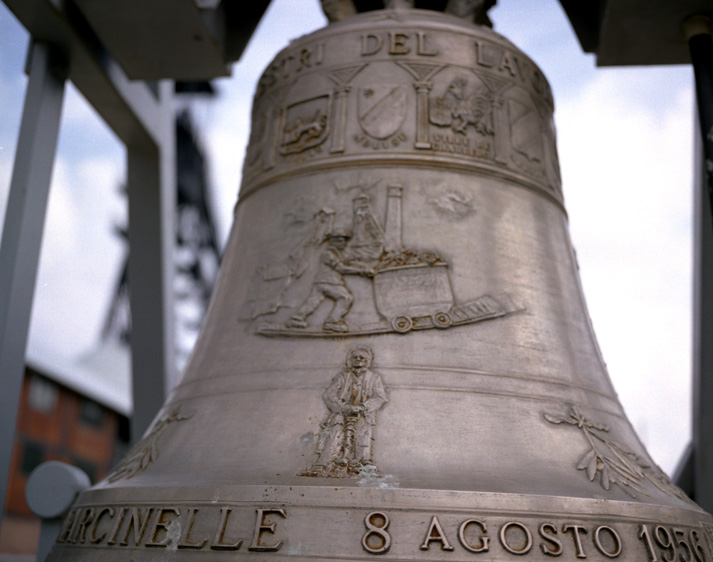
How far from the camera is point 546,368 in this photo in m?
3.38

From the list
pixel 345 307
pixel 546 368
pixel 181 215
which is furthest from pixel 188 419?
pixel 181 215

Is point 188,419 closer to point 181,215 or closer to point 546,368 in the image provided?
point 546,368

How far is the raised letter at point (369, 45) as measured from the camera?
4090 millimetres

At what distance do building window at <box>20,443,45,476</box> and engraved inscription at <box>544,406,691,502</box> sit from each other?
17447mm

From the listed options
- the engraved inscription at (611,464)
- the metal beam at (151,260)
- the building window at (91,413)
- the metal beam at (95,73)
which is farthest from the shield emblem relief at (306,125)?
the building window at (91,413)

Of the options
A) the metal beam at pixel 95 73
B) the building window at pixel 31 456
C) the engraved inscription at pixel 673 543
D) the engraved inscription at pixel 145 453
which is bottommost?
the engraved inscription at pixel 673 543

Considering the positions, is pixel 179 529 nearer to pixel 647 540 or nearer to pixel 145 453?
pixel 145 453

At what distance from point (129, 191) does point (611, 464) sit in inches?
186

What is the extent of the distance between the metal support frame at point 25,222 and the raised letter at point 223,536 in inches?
72.3

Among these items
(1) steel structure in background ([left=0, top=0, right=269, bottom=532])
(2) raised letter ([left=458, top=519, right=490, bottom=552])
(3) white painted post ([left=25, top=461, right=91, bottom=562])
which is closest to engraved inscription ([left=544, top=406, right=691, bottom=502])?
(2) raised letter ([left=458, top=519, right=490, bottom=552])

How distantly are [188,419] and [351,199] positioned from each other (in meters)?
1.23

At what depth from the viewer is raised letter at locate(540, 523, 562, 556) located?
2604 mm

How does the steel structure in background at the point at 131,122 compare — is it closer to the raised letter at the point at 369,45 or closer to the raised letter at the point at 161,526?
the raised letter at the point at 369,45

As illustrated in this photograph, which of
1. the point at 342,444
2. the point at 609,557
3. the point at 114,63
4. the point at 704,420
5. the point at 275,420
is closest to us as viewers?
the point at 609,557
